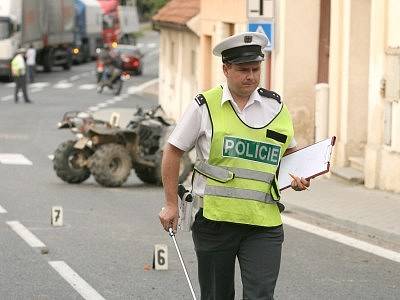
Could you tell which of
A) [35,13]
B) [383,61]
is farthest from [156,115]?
[35,13]

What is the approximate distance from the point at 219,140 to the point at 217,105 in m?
0.18

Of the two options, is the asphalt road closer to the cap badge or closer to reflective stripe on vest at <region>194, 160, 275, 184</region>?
reflective stripe on vest at <region>194, 160, 275, 184</region>

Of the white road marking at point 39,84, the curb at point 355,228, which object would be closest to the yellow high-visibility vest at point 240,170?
the curb at point 355,228

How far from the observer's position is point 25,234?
13.7m

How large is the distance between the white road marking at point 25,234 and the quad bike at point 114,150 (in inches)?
166

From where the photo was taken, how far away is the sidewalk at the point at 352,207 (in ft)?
46.5

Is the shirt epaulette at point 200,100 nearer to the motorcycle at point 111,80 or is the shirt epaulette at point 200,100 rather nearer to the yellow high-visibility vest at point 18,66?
the yellow high-visibility vest at point 18,66

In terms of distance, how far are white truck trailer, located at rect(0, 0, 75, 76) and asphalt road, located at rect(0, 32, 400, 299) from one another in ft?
102

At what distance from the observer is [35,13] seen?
59.2 metres

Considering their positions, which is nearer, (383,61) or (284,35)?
(383,61)

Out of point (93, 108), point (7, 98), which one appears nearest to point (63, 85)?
point (7, 98)

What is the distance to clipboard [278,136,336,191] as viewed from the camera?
6902 mm

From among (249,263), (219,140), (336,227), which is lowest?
(336,227)

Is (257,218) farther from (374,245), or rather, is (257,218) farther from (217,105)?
(374,245)
